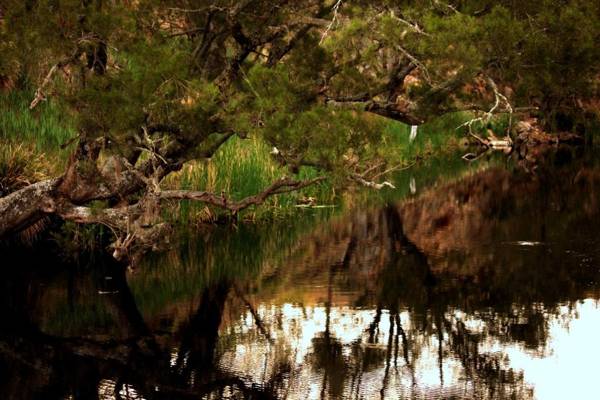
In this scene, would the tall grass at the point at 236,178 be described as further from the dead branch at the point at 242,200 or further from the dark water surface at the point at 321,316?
the dead branch at the point at 242,200

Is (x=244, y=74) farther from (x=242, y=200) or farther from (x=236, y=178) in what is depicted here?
(x=236, y=178)

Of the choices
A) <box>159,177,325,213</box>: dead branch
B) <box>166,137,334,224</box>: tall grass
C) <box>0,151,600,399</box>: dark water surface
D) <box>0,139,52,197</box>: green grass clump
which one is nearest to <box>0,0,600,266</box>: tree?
<box>159,177,325,213</box>: dead branch

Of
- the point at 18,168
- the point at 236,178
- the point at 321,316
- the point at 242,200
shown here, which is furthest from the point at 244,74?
the point at 236,178

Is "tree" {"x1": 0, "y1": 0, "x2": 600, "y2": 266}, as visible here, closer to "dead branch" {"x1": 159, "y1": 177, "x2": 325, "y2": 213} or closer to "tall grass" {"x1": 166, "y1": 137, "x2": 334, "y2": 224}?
"dead branch" {"x1": 159, "y1": 177, "x2": 325, "y2": 213}

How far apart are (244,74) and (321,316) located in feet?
8.68

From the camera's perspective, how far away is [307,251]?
12758 millimetres

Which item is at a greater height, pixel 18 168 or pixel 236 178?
pixel 236 178

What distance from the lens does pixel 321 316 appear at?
8961mm

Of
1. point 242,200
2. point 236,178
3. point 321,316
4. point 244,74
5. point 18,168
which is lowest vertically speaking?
point 321,316

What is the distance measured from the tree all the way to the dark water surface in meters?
0.83

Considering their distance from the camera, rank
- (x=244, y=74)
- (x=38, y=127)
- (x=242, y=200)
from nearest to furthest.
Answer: (x=242, y=200), (x=244, y=74), (x=38, y=127)

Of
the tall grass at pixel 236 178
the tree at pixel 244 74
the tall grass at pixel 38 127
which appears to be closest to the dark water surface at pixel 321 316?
the tall grass at pixel 236 178

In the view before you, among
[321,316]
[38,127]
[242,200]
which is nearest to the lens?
[321,316]

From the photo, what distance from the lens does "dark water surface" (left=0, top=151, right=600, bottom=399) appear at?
6973 mm
